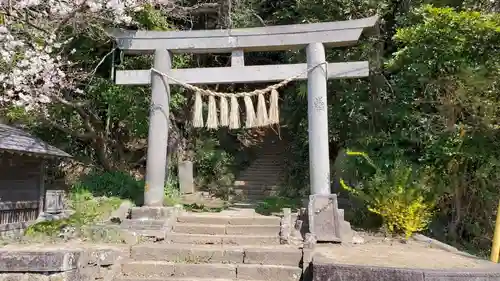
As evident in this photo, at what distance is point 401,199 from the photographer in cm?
827

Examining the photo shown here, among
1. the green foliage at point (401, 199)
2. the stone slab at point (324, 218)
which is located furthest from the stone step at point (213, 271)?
the green foliage at point (401, 199)

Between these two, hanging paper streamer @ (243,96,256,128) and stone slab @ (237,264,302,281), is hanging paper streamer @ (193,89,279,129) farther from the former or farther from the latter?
stone slab @ (237,264,302,281)

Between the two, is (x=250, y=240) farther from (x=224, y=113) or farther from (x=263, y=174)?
(x=263, y=174)

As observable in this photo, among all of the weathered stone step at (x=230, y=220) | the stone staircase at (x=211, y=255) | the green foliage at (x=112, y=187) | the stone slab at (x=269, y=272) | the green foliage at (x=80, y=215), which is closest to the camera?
the stone slab at (x=269, y=272)

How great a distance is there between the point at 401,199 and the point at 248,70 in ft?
13.2

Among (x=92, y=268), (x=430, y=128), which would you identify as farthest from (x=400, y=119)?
(x=92, y=268)

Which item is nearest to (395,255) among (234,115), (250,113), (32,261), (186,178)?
(250,113)

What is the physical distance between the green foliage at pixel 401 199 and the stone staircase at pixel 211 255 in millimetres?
2101

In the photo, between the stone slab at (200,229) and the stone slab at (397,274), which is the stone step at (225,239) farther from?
the stone slab at (397,274)

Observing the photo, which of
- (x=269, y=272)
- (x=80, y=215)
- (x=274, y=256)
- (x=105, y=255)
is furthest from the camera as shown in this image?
(x=80, y=215)

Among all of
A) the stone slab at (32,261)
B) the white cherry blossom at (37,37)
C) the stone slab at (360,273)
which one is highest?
the white cherry blossom at (37,37)

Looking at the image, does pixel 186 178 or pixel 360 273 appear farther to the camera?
pixel 186 178

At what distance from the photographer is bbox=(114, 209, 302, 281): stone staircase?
6.52 meters

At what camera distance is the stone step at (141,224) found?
26.7ft
